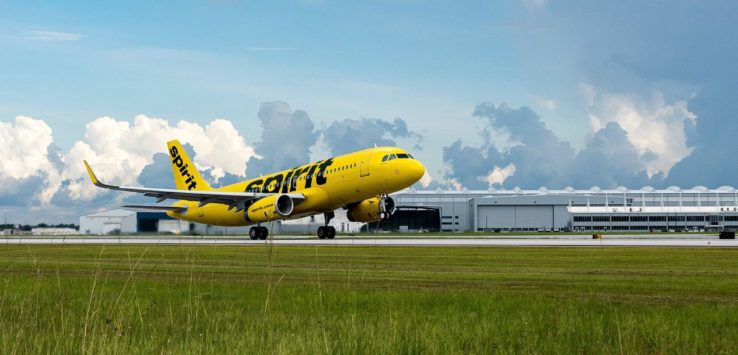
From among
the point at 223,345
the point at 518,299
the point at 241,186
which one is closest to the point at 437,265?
the point at 518,299

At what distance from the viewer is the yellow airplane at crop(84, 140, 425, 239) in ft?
165

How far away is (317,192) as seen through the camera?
2168 inches

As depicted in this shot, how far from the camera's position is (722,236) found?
235 ft

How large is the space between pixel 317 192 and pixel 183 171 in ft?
78.6

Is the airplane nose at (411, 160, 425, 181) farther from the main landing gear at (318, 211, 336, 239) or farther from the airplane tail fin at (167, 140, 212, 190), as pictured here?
the airplane tail fin at (167, 140, 212, 190)

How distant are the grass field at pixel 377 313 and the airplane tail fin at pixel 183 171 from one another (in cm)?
5291

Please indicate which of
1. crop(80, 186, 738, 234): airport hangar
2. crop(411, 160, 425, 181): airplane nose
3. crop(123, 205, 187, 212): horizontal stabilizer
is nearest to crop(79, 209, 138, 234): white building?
crop(80, 186, 738, 234): airport hangar

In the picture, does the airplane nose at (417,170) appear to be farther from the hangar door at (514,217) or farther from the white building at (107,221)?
the hangar door at (514,217)

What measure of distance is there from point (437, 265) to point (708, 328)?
44.6ft

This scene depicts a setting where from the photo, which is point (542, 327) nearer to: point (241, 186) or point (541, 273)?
point (541, 273)

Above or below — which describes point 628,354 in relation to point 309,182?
below

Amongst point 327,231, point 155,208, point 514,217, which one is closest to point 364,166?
point 327,231

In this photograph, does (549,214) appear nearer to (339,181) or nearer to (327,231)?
(327,231)

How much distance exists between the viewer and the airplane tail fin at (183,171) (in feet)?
239
